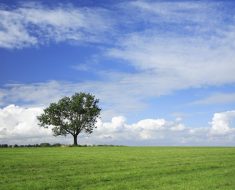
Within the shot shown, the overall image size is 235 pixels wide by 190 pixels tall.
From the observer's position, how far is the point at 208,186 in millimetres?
23938

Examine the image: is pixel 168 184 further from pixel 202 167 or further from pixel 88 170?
pixel 202 167

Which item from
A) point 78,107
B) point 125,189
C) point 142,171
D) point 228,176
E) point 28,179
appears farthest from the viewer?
point 78,107

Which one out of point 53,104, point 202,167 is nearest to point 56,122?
point 53,104

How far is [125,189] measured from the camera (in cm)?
2278

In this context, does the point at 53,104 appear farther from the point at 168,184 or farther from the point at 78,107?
the point at 168,184

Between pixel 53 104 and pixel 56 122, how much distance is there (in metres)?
4.72

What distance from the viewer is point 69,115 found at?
4569 inches

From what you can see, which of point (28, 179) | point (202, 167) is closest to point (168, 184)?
point (28, 179)

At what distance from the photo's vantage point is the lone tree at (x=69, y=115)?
11531 cm

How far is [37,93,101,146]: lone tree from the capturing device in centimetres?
11531

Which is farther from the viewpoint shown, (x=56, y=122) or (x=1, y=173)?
(x=56, y=122)

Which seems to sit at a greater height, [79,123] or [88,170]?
[79,123]

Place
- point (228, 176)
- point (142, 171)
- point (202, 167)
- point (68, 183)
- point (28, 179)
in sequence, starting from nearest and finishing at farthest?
point (68, 183), point (28, 179), point (228, 176), point (142, 171), point (202, 167)

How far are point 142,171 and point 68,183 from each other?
7574 millimetres
